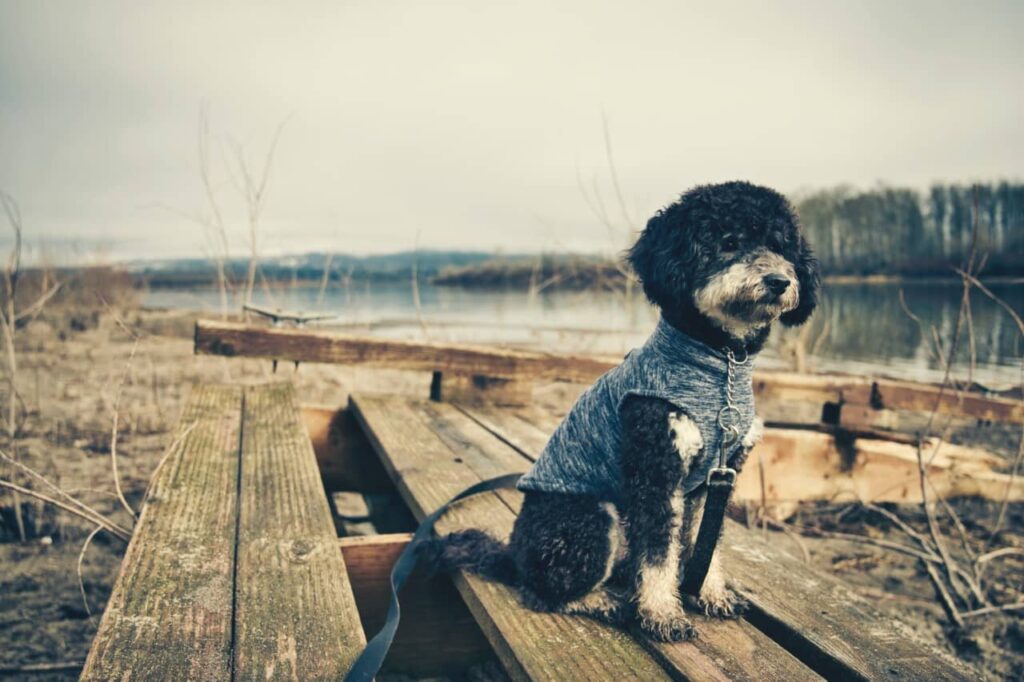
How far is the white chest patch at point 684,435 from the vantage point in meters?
2.07

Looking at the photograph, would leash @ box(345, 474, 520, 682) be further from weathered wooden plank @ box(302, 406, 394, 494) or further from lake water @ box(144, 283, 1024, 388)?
lake water @ box(144, 283, 1024, 388)

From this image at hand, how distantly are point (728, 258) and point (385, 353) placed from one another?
3.05 metres

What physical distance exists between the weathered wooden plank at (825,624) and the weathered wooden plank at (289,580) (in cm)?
126

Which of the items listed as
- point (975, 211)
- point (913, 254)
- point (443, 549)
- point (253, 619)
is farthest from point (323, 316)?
point (913, 254)

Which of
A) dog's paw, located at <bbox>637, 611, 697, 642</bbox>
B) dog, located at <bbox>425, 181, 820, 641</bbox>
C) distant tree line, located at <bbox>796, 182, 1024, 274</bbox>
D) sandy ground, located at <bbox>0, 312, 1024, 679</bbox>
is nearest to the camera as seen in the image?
dog's paw, located at <bbox>637, 611, 697, 642</bbox>

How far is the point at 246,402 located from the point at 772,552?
11.0 ft

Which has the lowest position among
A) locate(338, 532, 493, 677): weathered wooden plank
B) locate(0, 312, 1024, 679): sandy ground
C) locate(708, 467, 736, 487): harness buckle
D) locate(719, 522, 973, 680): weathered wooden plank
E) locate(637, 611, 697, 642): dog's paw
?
locate(0, 312, 1024, 679): sandy ground

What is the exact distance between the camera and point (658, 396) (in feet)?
6.88

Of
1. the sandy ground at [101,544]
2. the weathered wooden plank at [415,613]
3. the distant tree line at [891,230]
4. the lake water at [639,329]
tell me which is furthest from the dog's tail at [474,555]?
the distant tree line at [891,230]

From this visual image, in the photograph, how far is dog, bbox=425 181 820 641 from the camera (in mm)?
2088

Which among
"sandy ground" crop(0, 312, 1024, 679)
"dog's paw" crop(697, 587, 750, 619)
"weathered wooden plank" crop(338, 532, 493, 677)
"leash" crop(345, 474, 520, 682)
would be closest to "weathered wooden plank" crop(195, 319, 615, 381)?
"sandy ground" crop(0, 312, 1024, 679)

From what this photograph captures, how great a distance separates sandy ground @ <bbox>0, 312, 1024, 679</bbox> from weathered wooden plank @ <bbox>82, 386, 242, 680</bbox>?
0.60 metres

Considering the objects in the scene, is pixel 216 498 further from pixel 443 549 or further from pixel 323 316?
pixel 323 316

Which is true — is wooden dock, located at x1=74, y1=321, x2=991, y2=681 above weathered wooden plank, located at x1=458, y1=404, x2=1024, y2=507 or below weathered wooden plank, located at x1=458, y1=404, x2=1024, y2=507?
above
